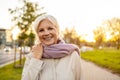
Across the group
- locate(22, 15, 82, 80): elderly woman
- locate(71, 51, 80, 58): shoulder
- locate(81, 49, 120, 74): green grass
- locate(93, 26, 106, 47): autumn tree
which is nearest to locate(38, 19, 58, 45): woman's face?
locate(22, 15, 82, 80): elderly woman

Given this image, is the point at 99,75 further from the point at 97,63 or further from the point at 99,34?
the point at 99,34

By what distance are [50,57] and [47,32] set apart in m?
0.25

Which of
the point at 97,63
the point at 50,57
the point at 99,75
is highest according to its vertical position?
the point at 50,57

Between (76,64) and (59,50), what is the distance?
0.21 m

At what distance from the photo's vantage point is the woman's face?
3066 millimetres

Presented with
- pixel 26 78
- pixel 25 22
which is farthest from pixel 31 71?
pixel 25 22

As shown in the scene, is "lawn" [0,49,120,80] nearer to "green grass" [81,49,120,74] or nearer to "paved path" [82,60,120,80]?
"green grass" [81,49,120,74]

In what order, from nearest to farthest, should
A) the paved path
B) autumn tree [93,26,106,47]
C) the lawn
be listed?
1. the paved path
2. the lawn
3. autumn tree [93,26,106,47]

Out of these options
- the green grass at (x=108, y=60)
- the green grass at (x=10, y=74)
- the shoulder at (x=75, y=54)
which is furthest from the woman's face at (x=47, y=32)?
the green grass at (x=108, y=60)

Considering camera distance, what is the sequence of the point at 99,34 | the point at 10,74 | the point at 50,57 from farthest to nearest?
the point at 99,34 → the point at 10,74 → the point at 50,57

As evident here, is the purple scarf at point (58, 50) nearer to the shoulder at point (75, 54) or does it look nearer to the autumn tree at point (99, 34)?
the shoulder at point (75, 54)

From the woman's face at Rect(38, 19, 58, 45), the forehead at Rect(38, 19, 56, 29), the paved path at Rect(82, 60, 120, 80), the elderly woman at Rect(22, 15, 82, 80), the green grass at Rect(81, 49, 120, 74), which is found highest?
the forehead at Rect(38, 19, 56, 29)

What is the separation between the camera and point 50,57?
9.89 feet

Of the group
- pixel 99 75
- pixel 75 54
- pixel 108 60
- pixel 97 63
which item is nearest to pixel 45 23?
pixel 75 54
